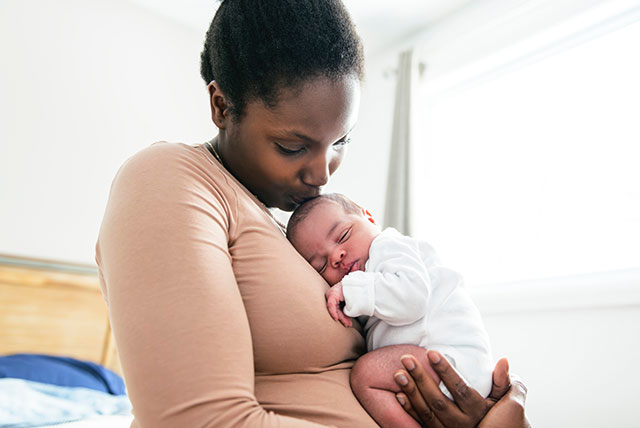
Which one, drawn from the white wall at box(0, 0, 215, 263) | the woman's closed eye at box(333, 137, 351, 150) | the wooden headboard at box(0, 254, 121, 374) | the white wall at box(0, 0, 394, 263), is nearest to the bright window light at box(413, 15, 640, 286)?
the white wall at box(0, 0, 394, 263)

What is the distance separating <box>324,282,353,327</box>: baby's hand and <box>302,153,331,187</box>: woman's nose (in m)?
0.23

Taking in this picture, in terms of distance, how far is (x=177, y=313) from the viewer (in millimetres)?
626

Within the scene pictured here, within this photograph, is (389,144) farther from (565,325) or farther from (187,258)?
(187,258)

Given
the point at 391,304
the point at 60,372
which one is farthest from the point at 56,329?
the point at 391,304

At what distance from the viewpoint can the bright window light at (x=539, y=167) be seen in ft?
8.30

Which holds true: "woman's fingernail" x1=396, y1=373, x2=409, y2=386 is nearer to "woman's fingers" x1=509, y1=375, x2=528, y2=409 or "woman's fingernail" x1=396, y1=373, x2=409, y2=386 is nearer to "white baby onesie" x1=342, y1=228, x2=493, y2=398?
"white baby onesie" x1=342, y1=228, x2=493, y2=398

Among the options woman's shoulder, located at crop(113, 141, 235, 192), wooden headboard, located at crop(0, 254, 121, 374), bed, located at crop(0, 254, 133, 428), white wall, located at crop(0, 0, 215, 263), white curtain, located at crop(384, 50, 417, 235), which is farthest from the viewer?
white curtain, located at crop(384, 50, 417, 235)

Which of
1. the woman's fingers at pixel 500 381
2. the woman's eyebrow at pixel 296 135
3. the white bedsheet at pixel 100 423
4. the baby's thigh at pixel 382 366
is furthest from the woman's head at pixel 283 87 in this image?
the white bedsheet at pixel 100 423

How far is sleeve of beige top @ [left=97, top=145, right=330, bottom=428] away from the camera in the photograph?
607 mm

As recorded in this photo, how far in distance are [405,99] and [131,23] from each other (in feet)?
6.84

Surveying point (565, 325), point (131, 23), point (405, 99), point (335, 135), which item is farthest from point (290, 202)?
point (131, 23)

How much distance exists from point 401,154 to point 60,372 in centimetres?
238

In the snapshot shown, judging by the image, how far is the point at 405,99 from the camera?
11.5 ft

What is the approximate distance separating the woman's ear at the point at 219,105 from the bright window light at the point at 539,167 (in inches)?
69.6
